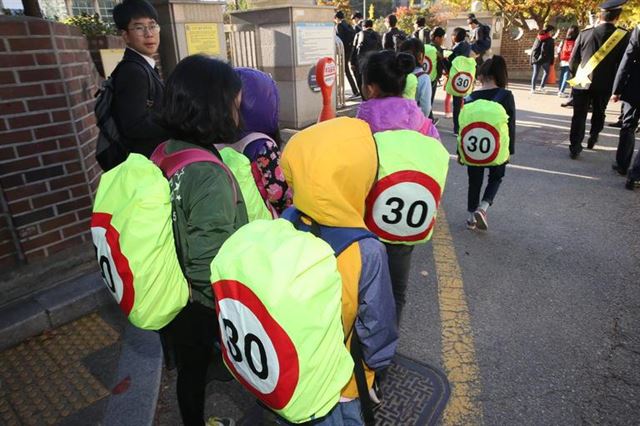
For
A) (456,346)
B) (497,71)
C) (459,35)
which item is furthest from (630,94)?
(456,346)

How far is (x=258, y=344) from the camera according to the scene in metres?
1.34

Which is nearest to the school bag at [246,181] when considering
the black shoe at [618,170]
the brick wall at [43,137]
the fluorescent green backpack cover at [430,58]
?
the brick wall at [43,137]

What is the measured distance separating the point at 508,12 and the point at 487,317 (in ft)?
67.5

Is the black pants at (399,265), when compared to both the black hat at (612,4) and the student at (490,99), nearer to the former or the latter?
the student at (490,99)

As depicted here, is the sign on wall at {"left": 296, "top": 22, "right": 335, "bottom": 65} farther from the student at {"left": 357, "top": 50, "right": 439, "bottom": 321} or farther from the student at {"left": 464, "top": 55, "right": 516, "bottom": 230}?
the student at {"left": 357, "top": 50, "right": 439, "bottom": 321}

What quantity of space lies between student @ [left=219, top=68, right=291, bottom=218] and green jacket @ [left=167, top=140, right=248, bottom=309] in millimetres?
492

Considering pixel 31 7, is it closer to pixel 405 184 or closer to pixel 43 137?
pixel 43 137

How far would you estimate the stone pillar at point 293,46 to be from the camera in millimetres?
7922

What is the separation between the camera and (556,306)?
331 centimetres

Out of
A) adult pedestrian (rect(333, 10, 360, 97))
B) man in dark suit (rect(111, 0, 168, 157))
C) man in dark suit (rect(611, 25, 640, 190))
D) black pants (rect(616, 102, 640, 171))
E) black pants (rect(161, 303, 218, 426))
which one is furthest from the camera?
adult pedestrian (rect(333, 10, 360, 97))

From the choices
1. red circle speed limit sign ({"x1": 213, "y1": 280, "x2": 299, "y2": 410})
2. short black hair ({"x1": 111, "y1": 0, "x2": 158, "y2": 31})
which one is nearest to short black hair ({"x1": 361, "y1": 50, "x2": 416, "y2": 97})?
short black hair ({"x1": 111, "y1": 0, "x2": 158, "y2": 31})

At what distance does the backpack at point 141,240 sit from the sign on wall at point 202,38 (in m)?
4.30

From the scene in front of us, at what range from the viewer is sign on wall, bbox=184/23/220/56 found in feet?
18.6

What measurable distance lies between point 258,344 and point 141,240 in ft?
1.97
